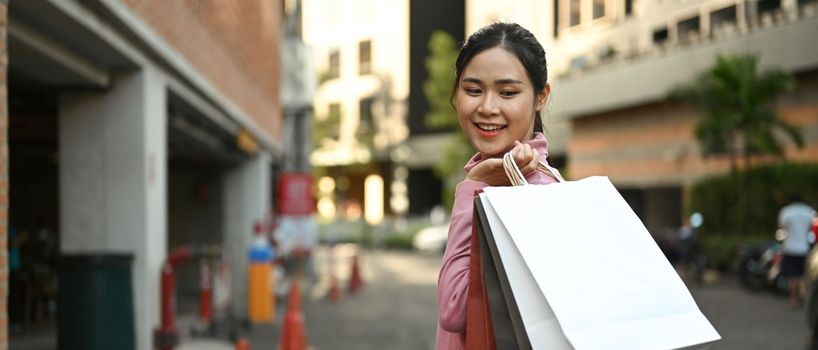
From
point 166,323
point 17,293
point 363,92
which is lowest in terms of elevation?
point 17,293

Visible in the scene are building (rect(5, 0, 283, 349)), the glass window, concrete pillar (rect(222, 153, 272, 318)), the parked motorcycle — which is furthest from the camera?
the glass window

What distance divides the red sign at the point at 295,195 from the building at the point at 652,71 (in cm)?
1209

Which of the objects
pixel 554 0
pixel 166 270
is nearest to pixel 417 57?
pixel 554 0

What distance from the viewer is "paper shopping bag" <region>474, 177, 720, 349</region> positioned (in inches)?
73.5

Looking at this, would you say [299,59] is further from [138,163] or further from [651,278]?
[651,278]

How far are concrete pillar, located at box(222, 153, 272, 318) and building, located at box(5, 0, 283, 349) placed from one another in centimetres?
160

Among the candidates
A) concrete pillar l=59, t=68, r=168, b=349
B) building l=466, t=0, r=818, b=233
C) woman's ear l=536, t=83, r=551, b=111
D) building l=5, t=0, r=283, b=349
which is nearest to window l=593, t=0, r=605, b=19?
building l=466, t=0, r=818, b=233

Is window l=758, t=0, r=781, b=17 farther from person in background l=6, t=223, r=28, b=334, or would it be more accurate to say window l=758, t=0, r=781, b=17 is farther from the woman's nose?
the woman's nose

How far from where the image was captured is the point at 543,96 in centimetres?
240

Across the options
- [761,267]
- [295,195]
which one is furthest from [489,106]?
[761,267]

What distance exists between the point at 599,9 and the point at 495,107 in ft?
117

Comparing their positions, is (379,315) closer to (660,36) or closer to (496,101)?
(496,101)

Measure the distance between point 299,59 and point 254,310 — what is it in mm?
10121

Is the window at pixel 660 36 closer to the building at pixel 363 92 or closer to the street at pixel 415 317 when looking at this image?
the street at pixel 415 317
